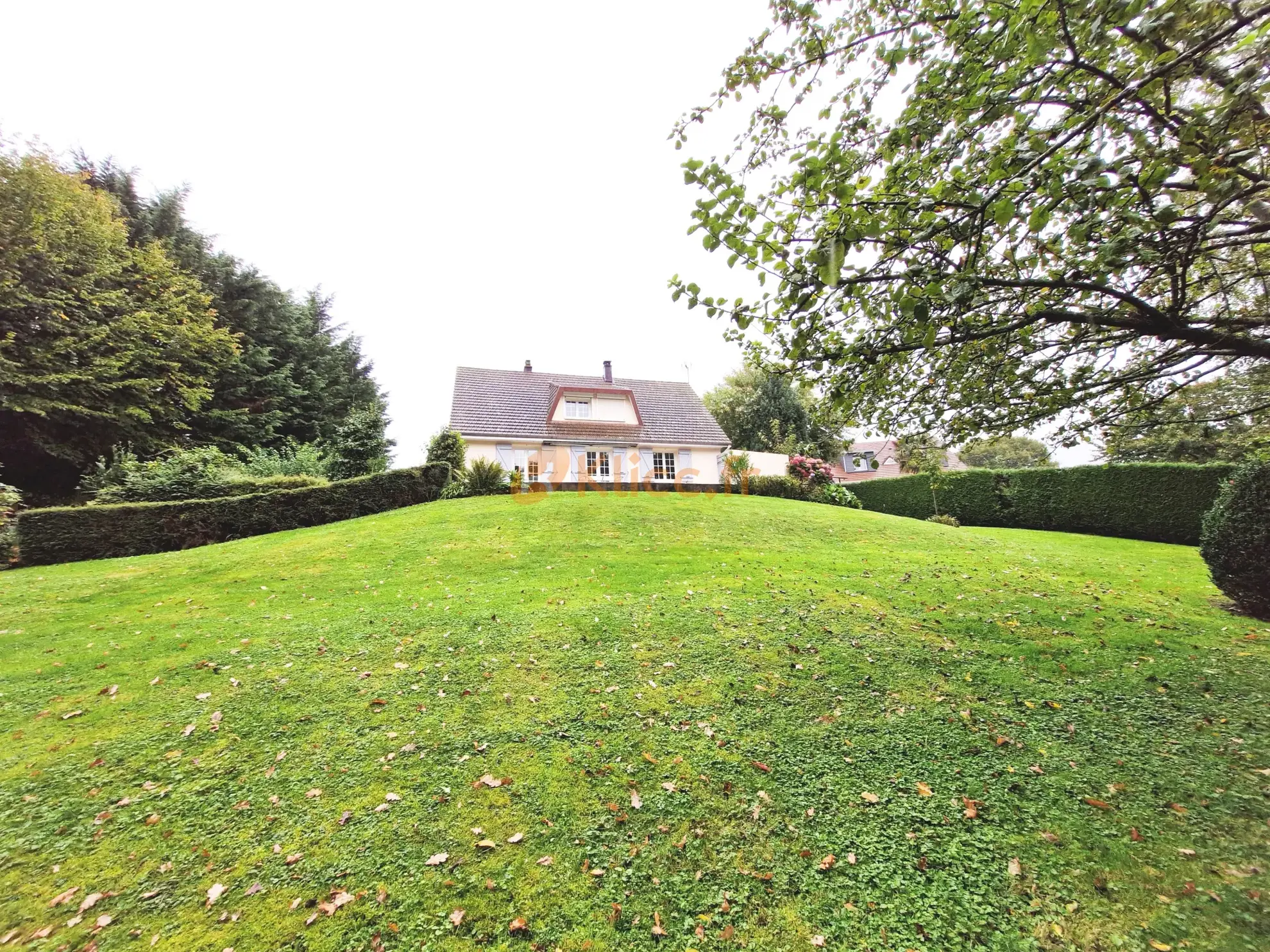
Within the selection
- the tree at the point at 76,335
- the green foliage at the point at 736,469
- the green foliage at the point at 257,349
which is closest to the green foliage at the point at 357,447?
the green foliage at the point at 257,349

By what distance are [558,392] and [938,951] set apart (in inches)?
856

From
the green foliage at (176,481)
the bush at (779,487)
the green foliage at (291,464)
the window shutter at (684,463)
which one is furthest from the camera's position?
the window shutter at (684,463)

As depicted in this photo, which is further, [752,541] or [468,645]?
[752,541]

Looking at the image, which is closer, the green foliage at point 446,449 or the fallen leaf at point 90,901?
the fallen leaf at point 90,901

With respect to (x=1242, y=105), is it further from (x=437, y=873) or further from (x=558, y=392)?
(x=558, y=392)

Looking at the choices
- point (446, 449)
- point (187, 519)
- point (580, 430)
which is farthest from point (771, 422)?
point (187, 519)

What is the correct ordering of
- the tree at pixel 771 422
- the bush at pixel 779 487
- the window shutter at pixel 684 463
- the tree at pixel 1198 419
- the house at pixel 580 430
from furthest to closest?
the tree at pixel 771 422, the window shutter at pixel 684 463, the house at pixel 580 430, the bush at pixel 779 487, the tree at pixel 1198 419

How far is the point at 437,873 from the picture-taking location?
8.26 ft

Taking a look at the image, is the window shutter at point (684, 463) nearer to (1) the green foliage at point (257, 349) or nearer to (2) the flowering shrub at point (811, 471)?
(2) the flowering shrub at point (811, 471)

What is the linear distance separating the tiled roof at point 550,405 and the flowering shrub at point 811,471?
233 inches

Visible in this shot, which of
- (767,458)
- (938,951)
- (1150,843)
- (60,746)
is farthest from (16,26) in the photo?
(767,458)

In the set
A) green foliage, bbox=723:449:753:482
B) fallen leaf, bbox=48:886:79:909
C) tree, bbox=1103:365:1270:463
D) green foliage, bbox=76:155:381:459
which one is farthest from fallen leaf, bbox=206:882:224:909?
green foliage, bbox=76:155:381:459

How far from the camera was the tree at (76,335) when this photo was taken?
1378cm

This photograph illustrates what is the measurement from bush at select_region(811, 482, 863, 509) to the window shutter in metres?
7.05
